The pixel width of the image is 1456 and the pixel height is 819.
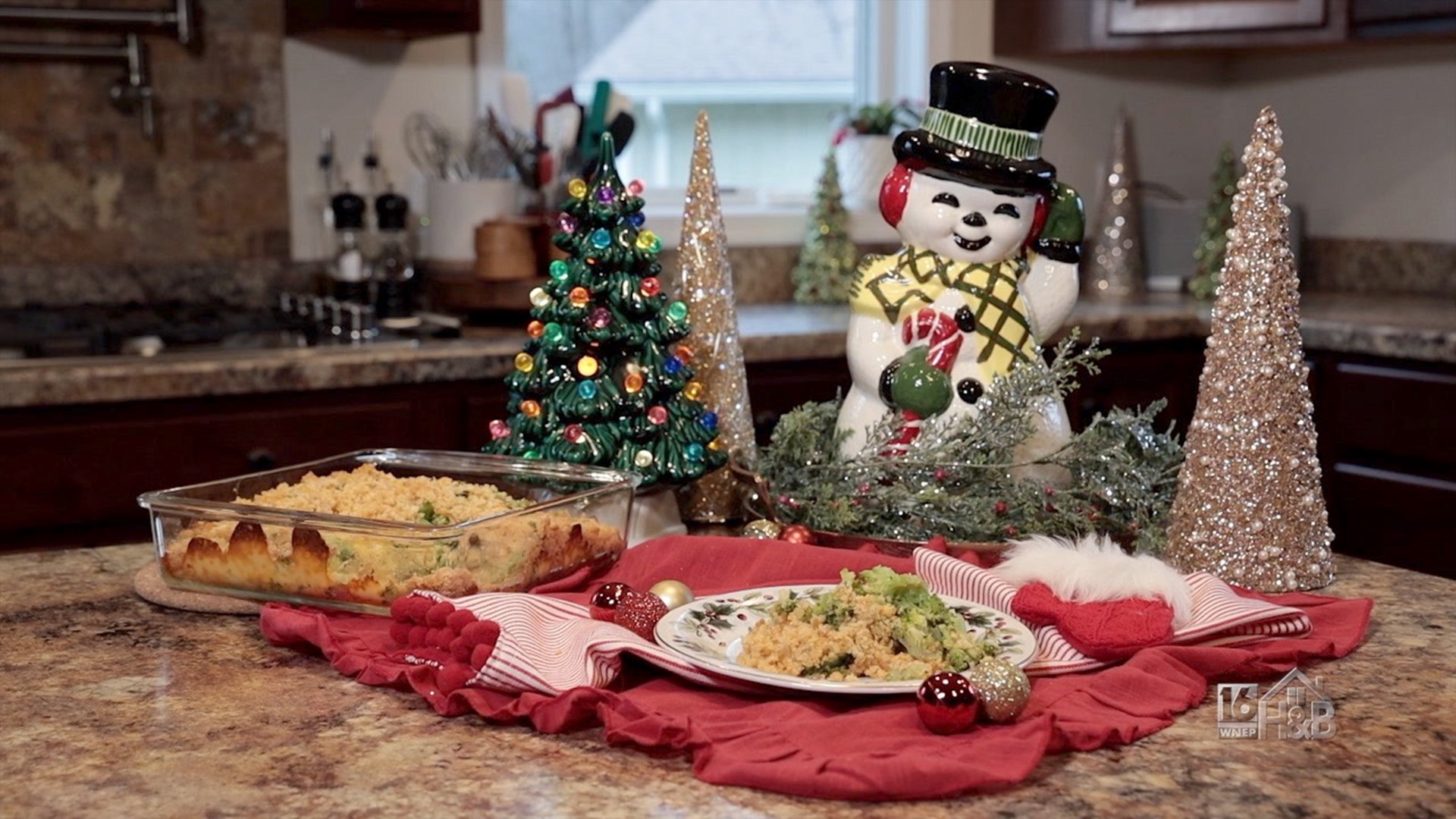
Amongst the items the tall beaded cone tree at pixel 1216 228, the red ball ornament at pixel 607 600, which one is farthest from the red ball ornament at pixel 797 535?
the tall beaded cone tree at pixel 1216 228

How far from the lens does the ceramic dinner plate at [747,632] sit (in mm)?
962

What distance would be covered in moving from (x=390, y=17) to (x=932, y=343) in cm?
163

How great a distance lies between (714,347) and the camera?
1592mm

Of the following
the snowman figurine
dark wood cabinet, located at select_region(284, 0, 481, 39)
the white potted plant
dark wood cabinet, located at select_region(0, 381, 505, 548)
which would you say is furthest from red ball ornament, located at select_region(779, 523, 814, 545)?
the white potted plant

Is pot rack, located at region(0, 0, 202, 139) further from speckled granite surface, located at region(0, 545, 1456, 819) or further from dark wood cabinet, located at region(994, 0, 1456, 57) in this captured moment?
speckled granite surface, located at region(0, 545, 1456, 819)

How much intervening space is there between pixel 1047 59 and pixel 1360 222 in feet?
2.56

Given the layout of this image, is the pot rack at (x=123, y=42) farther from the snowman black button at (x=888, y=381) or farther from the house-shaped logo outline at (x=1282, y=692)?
the house-shaped logo outline at (x=1282, y=692)

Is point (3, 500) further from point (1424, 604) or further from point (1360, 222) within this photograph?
point (1360, 222)

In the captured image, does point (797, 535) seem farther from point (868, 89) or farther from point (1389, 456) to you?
point (868, 89)

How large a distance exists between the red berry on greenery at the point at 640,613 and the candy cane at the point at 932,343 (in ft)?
1.27

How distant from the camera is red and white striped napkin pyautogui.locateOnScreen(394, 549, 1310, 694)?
3.31ft

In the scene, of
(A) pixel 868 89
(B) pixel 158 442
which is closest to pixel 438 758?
(B) pixel 158 442

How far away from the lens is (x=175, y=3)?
2883 millimetres

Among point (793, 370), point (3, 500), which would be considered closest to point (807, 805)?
point (3, 500)
